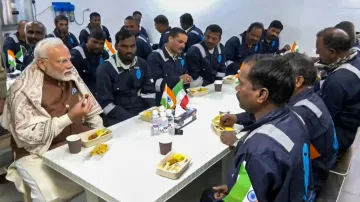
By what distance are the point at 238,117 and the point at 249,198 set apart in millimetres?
951

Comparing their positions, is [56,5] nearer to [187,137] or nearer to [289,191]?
[187,137]

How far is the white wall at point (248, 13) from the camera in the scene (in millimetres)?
4668

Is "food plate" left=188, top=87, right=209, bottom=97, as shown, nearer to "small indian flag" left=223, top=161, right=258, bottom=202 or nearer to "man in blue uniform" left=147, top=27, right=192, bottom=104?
"man in blue uniform" left=147, top=27, right=192, bottom=104

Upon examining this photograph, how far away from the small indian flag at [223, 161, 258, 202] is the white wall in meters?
4.51

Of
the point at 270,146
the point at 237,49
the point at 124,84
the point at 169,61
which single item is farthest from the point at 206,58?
the point at 270,146

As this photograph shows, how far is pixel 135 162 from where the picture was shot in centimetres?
147

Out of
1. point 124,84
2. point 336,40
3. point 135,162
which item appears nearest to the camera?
point 135,162

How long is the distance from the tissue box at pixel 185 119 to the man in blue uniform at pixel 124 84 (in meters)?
0.66

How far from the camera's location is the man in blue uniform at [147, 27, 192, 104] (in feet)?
9.63

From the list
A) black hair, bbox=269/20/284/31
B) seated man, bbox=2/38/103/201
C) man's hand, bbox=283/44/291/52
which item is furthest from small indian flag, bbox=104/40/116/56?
man's hand, bbox=283/44/291/52

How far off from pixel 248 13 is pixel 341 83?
3.61m

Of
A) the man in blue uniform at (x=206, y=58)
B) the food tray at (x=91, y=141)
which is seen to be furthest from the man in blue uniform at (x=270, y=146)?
the man in blue uniform at (x=206, y=58)

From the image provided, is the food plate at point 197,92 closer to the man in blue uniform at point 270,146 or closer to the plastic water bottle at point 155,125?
the plastic water bottle at point 155,125

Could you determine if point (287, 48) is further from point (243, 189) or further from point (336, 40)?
point (243, 189)
